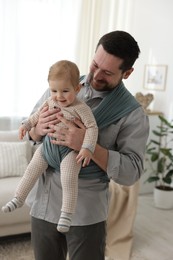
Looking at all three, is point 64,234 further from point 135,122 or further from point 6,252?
point 6,252

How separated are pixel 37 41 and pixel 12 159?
1.29m

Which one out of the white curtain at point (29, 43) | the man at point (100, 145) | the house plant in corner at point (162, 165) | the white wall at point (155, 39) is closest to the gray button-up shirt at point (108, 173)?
the man at point (100, 145)

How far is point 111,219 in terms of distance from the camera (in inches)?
111

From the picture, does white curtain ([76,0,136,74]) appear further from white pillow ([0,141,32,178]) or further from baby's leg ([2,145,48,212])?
baby's leg ([2,145,48,212])

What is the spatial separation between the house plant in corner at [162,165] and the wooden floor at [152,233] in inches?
5.3

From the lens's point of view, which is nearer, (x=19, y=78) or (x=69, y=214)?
(x=69, y=214)

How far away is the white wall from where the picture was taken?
405 centimetres

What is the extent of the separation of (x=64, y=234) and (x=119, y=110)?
1.73 ft

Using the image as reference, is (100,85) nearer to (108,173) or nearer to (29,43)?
(108,173)

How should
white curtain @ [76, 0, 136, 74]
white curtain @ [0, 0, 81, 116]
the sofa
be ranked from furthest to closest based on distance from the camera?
white curtain @ [76, 0, 136, 74] → white curtain @ [0, 0, 81, 116] → the sofa

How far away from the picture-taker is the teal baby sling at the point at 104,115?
1.23 m

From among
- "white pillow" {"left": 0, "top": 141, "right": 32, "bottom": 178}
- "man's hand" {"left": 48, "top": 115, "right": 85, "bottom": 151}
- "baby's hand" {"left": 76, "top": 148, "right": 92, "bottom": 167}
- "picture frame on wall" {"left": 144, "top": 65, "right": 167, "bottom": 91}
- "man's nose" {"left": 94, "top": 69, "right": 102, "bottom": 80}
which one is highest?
"man's nose" {"left": 94, "top": 69, "right": 102, "bottom": 80}

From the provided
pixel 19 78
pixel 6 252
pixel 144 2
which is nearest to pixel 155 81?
pixel 144 2

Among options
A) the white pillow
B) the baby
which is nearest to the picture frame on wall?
the white pillow
